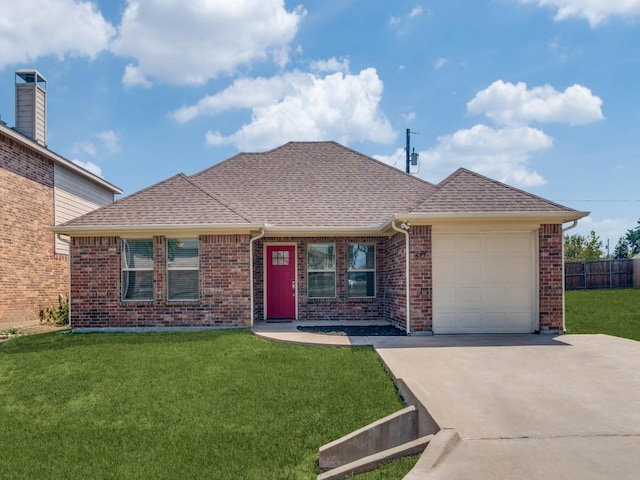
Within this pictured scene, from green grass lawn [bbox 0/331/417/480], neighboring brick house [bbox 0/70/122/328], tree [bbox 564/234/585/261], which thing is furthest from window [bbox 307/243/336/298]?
tree [bbox 564/234/585/261]

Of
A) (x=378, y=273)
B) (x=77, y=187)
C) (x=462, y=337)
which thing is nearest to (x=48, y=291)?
(x=77, y=187)

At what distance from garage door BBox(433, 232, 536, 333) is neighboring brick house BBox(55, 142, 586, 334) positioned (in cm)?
2

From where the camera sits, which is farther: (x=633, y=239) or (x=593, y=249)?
(x=633, y=239)

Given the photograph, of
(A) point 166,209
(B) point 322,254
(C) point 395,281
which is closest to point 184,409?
(C) point 395,281

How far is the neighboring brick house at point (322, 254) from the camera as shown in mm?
9852

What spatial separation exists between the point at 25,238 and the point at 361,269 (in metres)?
10.9

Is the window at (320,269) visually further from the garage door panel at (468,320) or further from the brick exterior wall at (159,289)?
the garage door panel at (468,320)

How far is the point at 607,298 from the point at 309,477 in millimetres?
16463

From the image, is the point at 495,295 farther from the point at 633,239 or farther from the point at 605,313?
the point at 633,239

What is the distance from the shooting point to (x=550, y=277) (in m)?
9.86

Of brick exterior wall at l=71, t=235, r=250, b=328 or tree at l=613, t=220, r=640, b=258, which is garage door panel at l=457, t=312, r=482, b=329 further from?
tree at l=613, t=220, r=640, b=258

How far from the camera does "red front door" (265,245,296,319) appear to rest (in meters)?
12.7

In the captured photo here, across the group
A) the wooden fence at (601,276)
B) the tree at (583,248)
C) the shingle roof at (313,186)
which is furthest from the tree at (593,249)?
the shingle roof at (313,186)

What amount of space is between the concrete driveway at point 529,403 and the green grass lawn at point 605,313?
2.49 m
